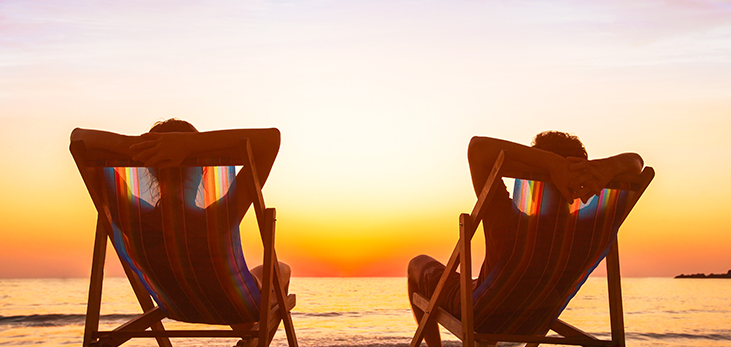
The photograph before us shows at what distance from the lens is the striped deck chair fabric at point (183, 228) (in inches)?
87.4

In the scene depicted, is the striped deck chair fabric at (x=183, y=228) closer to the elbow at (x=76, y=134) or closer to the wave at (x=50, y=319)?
the elbow at (x=76, y=134)

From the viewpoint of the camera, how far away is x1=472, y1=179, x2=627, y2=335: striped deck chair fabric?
Result: 2.26 metres

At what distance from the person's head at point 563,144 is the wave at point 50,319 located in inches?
309

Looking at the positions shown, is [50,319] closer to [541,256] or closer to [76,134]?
[76,134]

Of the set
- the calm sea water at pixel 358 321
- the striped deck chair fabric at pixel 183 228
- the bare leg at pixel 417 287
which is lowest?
the calm sea water at pixel 358 321

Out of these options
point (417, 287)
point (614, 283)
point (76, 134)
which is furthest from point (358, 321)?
point (76, 134)

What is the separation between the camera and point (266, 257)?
Answer: 229 cm

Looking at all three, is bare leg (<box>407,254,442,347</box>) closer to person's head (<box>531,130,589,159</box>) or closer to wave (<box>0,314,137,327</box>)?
person's head (<box>531,130,589,159</box>)

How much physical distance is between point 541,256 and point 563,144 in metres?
0.49

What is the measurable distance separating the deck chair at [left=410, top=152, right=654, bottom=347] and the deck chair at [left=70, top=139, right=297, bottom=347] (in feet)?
2.77

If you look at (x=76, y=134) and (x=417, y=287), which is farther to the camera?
(x=417, y=287)

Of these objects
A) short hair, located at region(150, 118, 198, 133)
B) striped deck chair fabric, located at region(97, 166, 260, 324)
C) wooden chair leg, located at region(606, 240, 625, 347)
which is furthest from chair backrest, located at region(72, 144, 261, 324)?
wooden chair leg, located at region(606, 240, 625, 347)

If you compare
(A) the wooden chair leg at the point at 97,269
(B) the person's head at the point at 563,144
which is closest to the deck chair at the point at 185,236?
(A) the wooden chair leg at the point at 97,269

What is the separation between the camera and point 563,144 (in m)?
2.37
